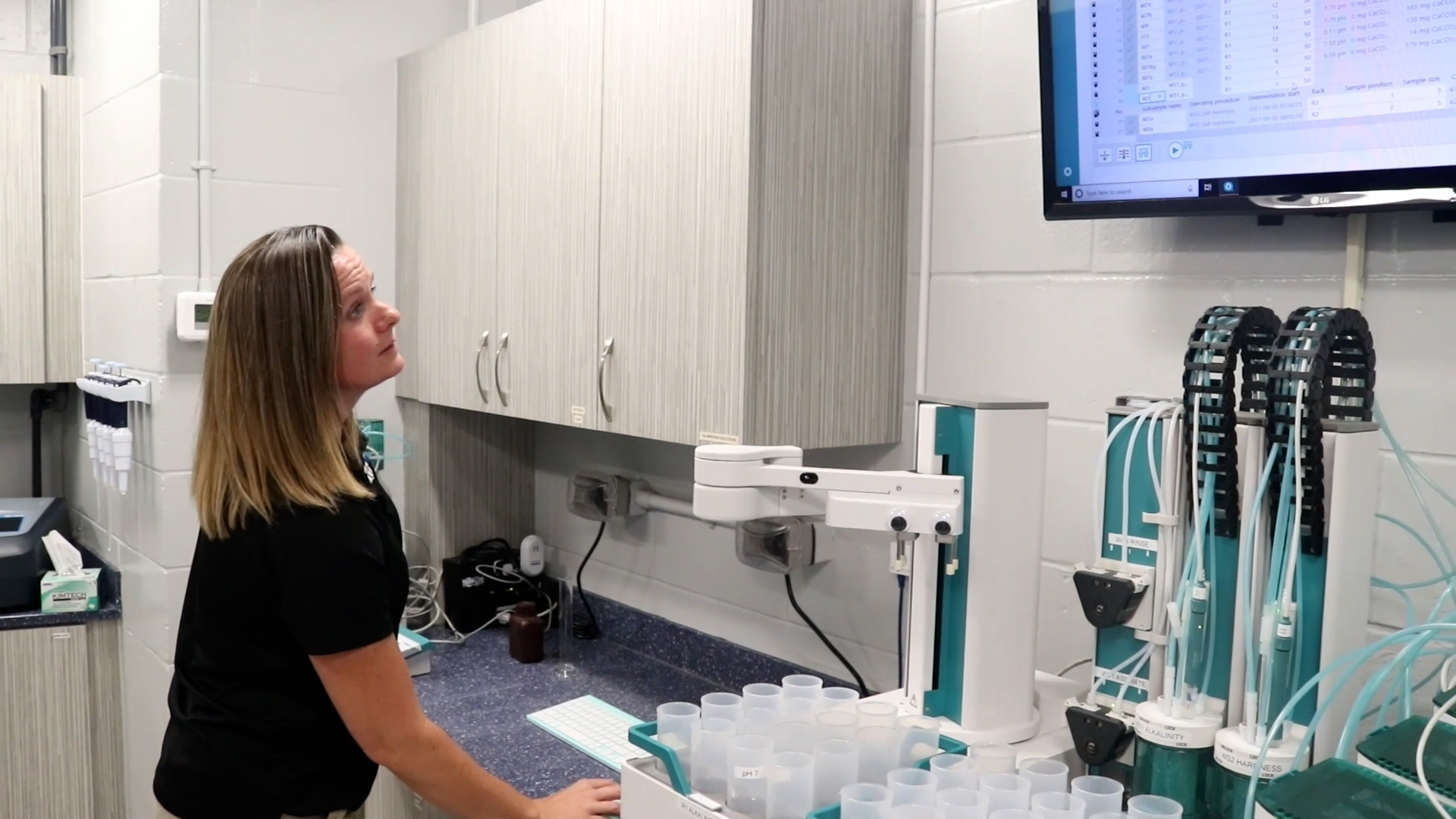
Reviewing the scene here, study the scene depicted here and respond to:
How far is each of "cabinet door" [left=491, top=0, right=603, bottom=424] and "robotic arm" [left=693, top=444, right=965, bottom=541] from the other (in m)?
0.82

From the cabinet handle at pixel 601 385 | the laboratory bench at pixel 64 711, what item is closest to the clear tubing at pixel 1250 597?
the cabinet handle at pixel 601 385

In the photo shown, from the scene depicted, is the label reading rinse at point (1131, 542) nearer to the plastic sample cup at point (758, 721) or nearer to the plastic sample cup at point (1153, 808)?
the plastic sample cup at point (1153, 808)

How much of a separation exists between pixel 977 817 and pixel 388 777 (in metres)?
1.51

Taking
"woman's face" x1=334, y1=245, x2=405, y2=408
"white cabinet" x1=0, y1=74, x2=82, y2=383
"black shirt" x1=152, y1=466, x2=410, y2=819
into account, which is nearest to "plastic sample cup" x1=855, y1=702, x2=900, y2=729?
"black shirt" x1=152, y1=466, x2=410, y2=819

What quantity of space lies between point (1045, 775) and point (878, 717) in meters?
0.20

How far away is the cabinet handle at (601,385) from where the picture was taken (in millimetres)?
2173

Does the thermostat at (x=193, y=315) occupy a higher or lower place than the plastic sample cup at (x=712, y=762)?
higher

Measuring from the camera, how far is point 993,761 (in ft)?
4.00

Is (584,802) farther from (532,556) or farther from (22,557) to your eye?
(22,557)

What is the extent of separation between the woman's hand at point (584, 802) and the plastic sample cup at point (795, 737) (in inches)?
16.2

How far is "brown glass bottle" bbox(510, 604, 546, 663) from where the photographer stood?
2613 millimetres

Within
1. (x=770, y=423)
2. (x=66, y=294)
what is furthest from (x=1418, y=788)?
(x=66, y=294)

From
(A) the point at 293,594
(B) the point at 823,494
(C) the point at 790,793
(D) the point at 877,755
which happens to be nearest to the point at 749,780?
(C) the point at 790,793

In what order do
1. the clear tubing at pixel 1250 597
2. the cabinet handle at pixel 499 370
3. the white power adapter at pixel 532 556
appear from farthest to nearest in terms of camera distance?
the white power adapter at pixel 532 556
the cabinet handle at pixel 499 370
the clear tubing at pixel 1250 597
